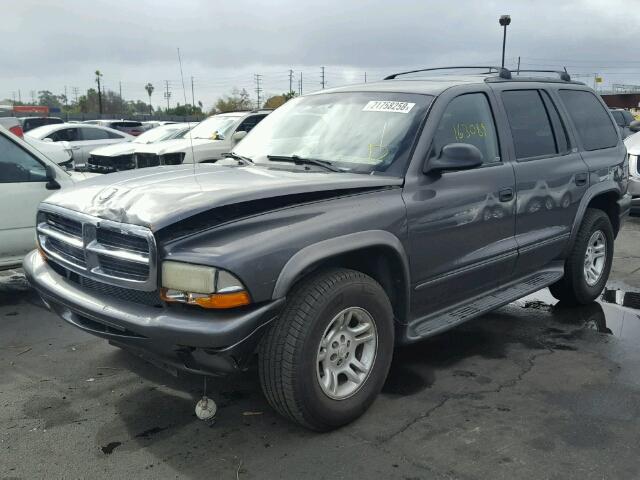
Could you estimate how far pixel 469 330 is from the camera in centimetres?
497

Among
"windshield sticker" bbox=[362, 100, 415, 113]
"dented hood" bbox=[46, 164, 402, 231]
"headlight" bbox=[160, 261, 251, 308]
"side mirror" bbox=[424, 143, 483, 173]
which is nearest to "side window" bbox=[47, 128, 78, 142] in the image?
"dented hood" bbox=[46, 164, 402, 231]

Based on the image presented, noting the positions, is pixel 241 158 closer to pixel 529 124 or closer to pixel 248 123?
pixel 529 124

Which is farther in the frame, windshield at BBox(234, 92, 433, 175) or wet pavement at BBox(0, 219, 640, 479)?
windshield at BBox(234, 92, 433, 175)

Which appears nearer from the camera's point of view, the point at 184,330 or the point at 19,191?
the point at 184,330

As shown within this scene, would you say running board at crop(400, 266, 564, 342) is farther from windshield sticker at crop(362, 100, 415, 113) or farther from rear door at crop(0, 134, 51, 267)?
rear door at crop(0, 134, 51, 267)

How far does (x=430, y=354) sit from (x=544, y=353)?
840mm

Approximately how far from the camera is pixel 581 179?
16.4 feet

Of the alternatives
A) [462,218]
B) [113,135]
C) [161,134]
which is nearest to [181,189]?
[462,218]

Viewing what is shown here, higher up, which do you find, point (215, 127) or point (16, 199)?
point (215, 127)

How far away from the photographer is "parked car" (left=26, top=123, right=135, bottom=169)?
16.3 metres

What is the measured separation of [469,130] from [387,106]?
0.59m

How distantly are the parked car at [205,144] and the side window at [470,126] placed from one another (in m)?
6.90

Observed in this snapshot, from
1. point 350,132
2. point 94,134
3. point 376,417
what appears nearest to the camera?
point 376,417

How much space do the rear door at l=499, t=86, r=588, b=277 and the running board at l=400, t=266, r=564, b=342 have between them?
98 mm
